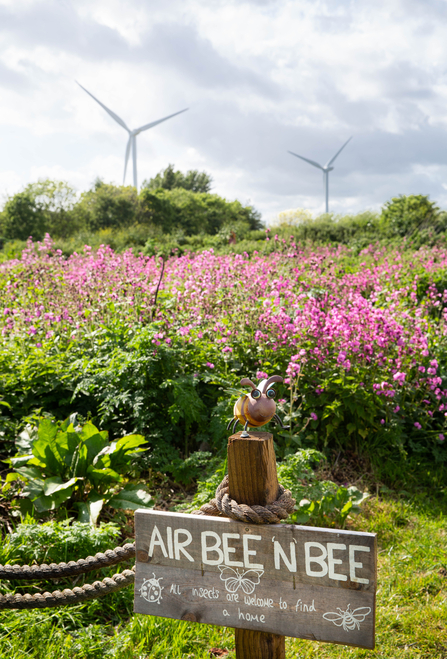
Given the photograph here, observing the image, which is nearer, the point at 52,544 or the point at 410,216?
the point at 52,544

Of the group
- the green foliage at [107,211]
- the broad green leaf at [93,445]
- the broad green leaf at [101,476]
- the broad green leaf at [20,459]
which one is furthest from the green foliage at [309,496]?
the green foliage at [107,211]

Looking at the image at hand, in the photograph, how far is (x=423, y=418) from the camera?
4.56 metres

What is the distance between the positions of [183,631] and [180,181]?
52839 mm

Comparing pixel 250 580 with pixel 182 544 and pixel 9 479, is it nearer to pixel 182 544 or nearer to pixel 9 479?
pixel 182 544

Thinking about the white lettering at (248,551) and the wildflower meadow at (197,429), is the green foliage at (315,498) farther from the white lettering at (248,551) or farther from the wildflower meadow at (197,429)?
the white lettering at (248,551)

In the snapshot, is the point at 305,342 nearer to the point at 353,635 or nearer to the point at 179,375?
the point at 179,375

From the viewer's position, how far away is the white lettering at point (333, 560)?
1.43 m

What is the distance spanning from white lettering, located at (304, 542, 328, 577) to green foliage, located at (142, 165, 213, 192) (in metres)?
50.8

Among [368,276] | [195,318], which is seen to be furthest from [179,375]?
[368,276]

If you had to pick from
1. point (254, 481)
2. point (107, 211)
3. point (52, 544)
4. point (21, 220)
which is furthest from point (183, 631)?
point (107, 211)

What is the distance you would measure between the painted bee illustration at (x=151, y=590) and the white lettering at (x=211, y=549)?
0.18 metres

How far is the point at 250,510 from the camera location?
1516 millimetres

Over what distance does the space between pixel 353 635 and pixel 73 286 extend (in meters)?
5.02

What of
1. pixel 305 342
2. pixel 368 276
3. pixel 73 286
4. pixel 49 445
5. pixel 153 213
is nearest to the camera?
pixel 49 445
